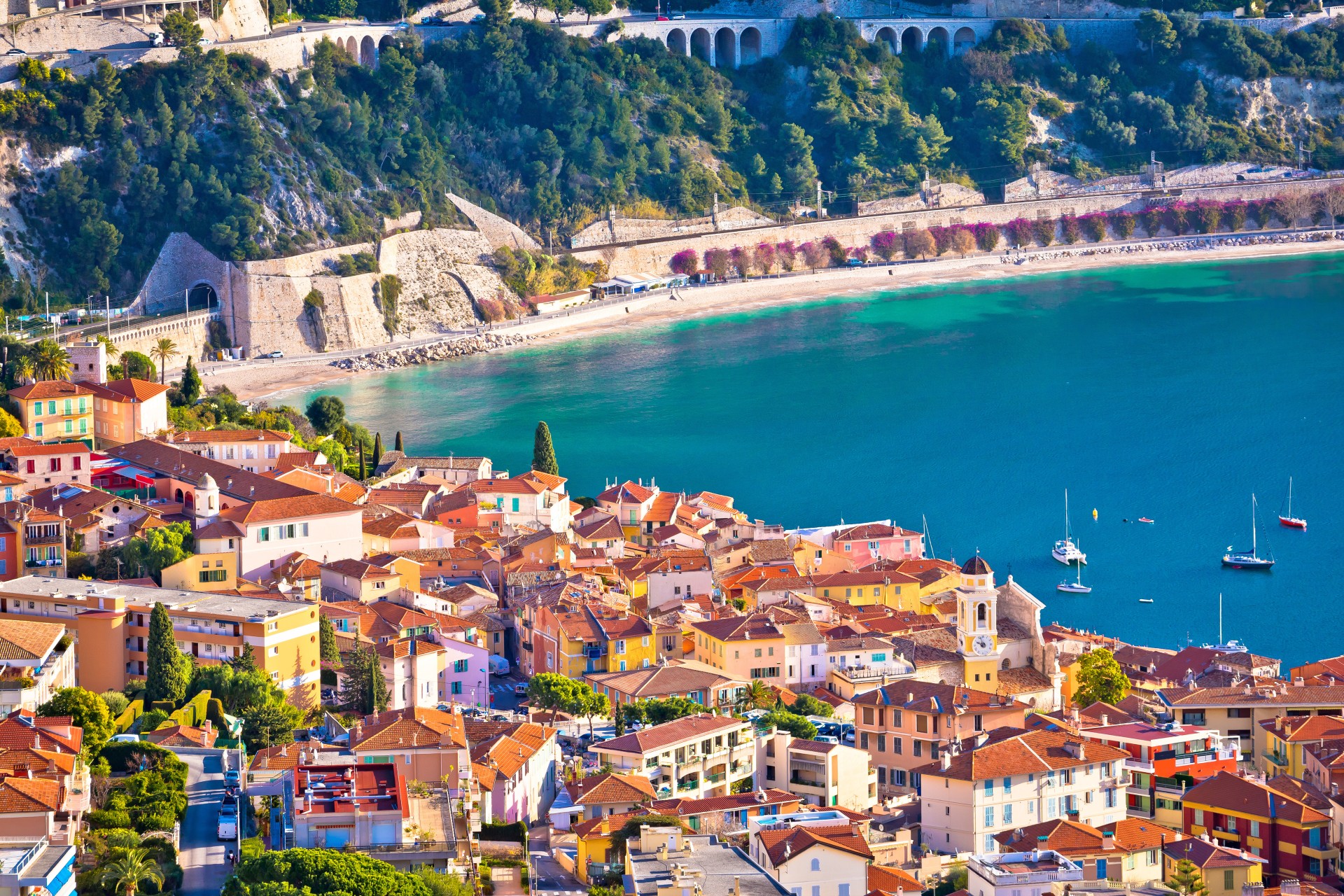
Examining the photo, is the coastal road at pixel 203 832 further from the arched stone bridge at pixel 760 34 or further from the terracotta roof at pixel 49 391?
the arched stone bridge at pixel 760 34

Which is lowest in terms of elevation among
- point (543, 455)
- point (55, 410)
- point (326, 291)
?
point (543, 455)

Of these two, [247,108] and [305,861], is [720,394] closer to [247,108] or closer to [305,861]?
[247,108]

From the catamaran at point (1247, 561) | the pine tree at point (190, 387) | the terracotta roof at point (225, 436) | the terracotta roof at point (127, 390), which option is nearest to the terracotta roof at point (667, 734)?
the terracotta roof at point (225, 436)

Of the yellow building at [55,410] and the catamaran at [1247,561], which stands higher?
the yellow building at [55,410]

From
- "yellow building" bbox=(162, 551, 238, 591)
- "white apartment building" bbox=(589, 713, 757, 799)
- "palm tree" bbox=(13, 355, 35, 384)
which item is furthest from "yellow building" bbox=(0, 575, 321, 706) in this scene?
"palm tree" bbox=(13, 355, 35, 384)

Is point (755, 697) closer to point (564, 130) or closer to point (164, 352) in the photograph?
point (164, 352)

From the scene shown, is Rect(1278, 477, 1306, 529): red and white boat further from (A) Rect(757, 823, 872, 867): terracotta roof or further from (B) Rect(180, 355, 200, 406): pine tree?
(A) Rect(757, 823, 872, 867): terracotta roof

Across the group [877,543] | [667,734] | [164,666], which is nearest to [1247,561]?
[877,543]
